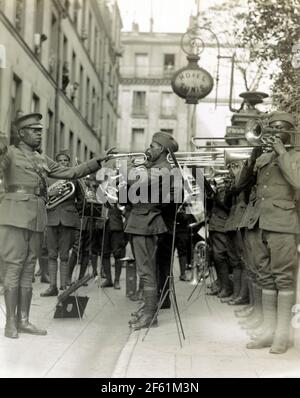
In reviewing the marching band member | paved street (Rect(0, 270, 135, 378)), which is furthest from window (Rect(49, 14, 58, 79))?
the marching band member

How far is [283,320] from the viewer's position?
605cm

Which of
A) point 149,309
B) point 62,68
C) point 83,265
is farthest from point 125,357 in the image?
point 62,68

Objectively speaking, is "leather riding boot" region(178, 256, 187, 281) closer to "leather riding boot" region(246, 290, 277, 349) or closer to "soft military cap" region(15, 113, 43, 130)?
"leather riding boot" region(246, 290, 277, 349)

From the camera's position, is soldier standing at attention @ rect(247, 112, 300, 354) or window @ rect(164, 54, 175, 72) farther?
window @ rect(164, 54, 175, 72)

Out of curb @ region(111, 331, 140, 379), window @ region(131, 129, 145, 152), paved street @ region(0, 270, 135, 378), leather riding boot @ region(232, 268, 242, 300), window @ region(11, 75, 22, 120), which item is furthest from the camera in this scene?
window @ region(131, 129, 145, 152)

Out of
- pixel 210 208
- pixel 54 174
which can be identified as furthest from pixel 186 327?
pixel 210 208

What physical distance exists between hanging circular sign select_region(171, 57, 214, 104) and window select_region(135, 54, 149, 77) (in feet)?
123

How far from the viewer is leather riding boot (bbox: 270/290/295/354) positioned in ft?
19.6

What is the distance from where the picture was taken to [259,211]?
252 inches

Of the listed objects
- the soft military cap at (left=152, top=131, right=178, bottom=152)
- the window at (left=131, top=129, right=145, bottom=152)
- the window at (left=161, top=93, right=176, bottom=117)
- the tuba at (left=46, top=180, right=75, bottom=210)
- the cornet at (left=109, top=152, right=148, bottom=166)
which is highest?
the window at (left=161, top=93, right=176, bottom=117)

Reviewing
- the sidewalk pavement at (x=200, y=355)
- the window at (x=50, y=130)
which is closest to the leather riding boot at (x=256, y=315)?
the sidewalk pavement at (x=200, y=355)

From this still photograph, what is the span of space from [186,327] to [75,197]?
3.54 m

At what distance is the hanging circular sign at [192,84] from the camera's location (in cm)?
1184

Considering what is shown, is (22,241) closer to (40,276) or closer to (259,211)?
(259,211)
